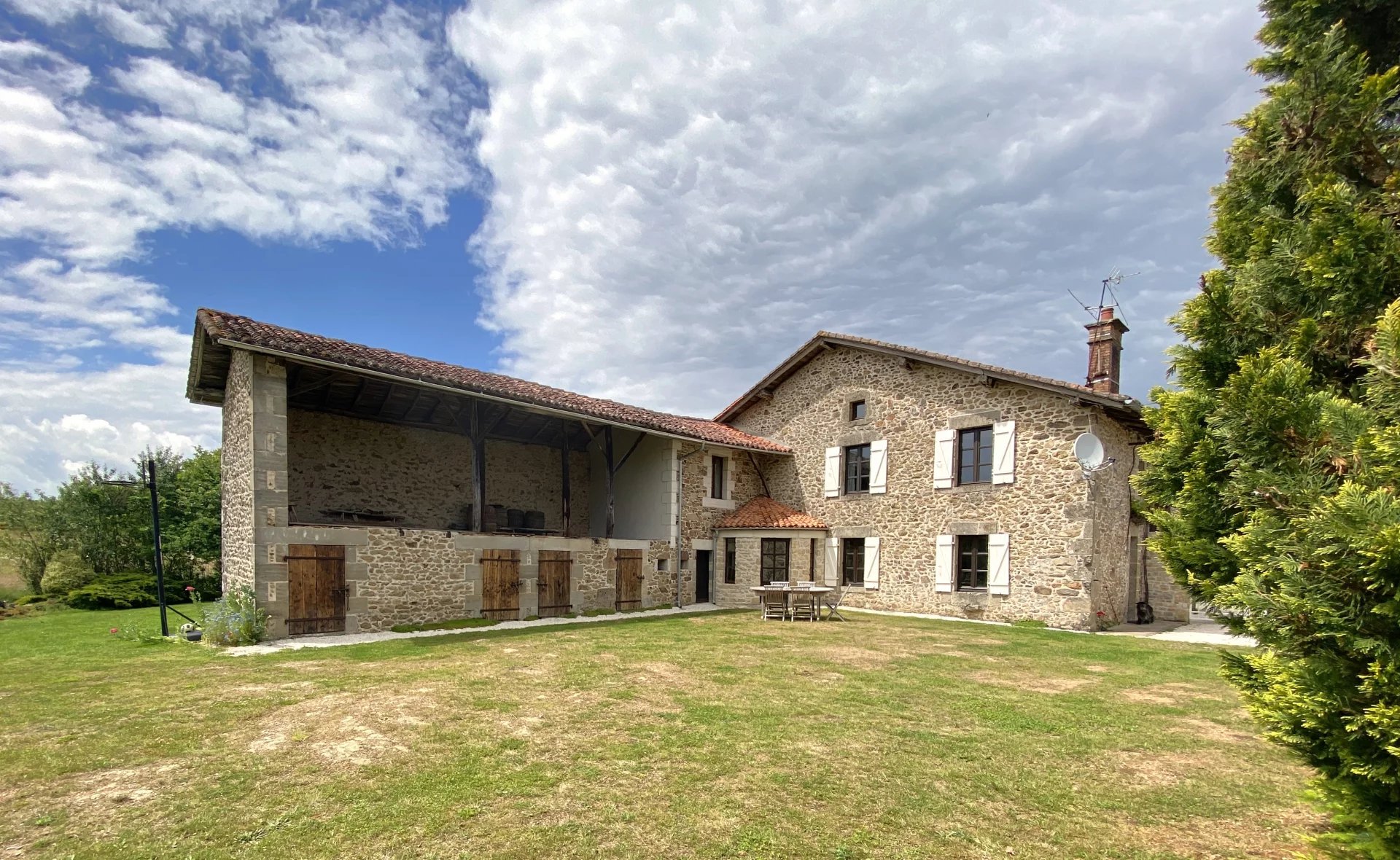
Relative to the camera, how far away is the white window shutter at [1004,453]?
13.9 meters

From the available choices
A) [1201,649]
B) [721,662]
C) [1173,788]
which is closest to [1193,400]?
[1173,788]

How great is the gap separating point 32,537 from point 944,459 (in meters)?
27.7

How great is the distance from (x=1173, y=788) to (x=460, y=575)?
10.7 m

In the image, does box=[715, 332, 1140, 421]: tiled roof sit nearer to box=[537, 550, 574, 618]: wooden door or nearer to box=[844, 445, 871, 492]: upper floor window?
box=[844, 445, 871, 492]: upper floor window

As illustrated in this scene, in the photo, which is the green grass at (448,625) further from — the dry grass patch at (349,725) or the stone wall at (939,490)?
the stone wall at (939,490)

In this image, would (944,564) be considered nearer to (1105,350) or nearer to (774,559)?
(774,559)

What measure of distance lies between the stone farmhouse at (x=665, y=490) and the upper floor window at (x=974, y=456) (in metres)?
0.05

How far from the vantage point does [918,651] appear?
9555 millimetres

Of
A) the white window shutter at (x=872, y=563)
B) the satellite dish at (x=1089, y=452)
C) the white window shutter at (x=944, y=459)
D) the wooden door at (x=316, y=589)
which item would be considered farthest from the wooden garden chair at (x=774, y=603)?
the wooden door at (x=316, y=589)

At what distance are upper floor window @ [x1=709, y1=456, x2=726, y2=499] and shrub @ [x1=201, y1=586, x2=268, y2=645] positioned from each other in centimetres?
993

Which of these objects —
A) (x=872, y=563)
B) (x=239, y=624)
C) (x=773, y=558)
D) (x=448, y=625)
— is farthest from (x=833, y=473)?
(x=239, y=624)

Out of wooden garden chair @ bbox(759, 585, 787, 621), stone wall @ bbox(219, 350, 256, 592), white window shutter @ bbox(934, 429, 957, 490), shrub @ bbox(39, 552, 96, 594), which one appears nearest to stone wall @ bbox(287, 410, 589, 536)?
stone wall @ bbox(219, 350, 256, 592)

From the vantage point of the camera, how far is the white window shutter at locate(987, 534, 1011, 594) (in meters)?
13.9

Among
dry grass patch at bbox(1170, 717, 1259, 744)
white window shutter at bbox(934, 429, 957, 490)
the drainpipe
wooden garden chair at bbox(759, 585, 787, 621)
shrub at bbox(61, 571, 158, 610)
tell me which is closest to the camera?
dry grass patch at bbox(1170, 717, 1259, 744)
